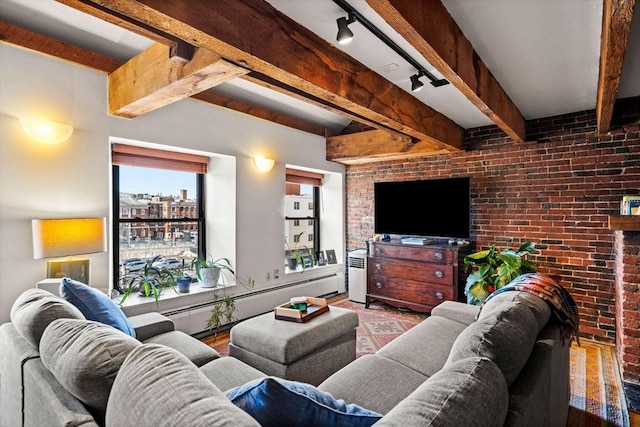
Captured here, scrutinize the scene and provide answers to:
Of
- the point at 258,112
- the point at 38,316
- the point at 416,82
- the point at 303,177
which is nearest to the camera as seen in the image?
the point at 38,316

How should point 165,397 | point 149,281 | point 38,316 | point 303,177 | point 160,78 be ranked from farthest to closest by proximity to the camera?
point 303,177 < point 149,281 < point 160,78 < point 38,316 < point 165,397

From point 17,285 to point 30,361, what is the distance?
1.41 m

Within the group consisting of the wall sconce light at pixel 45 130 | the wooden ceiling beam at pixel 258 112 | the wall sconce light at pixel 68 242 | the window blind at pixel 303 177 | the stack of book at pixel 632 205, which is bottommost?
the wall sconce light at pixel 68 242

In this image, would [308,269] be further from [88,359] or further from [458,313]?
[88,359]

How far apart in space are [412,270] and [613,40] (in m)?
2.99

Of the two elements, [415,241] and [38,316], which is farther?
[415,241]

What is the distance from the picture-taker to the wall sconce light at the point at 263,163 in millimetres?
3930

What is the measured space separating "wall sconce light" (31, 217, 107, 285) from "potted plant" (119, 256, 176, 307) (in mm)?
578

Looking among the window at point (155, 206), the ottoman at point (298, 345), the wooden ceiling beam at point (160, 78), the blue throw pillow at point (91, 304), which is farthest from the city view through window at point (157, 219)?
the ottoman at point (298, 345)

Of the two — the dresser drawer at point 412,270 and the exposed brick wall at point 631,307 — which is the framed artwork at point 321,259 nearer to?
the dresser drawer at point 412,270

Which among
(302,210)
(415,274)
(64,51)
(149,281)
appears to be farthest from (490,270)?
(64,51)

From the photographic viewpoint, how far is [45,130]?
2457 mm

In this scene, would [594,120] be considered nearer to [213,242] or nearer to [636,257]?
[636,257]

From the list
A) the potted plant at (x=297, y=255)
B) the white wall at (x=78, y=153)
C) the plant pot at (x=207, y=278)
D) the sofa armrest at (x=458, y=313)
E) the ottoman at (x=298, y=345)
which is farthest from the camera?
the potted plant at (x=297, y=255)
